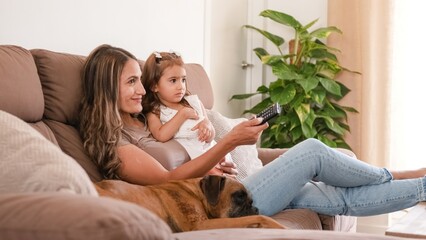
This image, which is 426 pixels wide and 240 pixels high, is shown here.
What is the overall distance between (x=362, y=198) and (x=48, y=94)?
1251mm

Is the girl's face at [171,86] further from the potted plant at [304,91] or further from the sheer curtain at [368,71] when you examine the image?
the sheer curtain at [368,71]

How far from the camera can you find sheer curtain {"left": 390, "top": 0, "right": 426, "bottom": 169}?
439 cm

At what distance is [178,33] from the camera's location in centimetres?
385

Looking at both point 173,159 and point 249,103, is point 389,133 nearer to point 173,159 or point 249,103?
point 249,103

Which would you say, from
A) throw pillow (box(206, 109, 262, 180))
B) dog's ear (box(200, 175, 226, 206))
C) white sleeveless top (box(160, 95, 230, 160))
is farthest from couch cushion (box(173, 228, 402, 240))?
throw pillow (box(206, 109, 262, 180))

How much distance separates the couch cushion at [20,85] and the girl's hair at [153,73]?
2.20ft

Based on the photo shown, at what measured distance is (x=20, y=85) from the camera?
2.12 m

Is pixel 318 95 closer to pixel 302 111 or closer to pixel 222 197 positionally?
pixel 302 111

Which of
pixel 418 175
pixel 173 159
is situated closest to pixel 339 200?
pixel 418 175

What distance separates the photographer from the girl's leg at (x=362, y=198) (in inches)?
103

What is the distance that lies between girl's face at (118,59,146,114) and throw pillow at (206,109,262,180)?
0.65m

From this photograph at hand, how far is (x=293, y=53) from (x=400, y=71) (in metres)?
0.71

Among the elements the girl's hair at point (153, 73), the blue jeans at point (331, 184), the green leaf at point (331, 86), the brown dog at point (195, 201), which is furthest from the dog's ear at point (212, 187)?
the green leaf at point (331, 86)

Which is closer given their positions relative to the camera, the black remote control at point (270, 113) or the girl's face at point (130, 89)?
the black remote control at point (270, 113)
